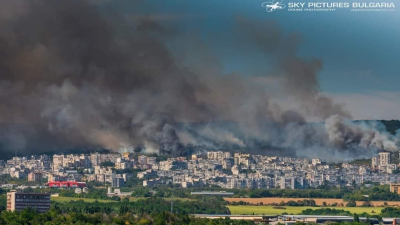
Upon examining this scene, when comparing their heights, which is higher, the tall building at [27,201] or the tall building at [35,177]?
the tall building at [35,177]

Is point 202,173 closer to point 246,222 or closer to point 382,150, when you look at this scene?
point 382,150

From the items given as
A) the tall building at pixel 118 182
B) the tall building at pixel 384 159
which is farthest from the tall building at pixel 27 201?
the tall building at pixel 384 159

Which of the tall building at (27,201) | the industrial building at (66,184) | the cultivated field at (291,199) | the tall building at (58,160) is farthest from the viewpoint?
the tall building at (58,160)

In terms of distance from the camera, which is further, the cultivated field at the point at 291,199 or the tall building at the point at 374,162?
the tall building at the point at 374,162

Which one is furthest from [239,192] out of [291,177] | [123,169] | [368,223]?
[368,223]

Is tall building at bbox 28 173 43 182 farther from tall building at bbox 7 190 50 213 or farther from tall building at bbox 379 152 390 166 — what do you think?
tall building at bbox 379 152 390 166

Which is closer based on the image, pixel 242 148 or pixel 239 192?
pixel 239 192

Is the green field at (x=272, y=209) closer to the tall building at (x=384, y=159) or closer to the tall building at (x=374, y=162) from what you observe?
the tall building at (x=374, y=162)

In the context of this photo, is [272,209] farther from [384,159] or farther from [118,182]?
[384,159]

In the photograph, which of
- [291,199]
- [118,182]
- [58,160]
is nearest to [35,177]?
[58,160]
